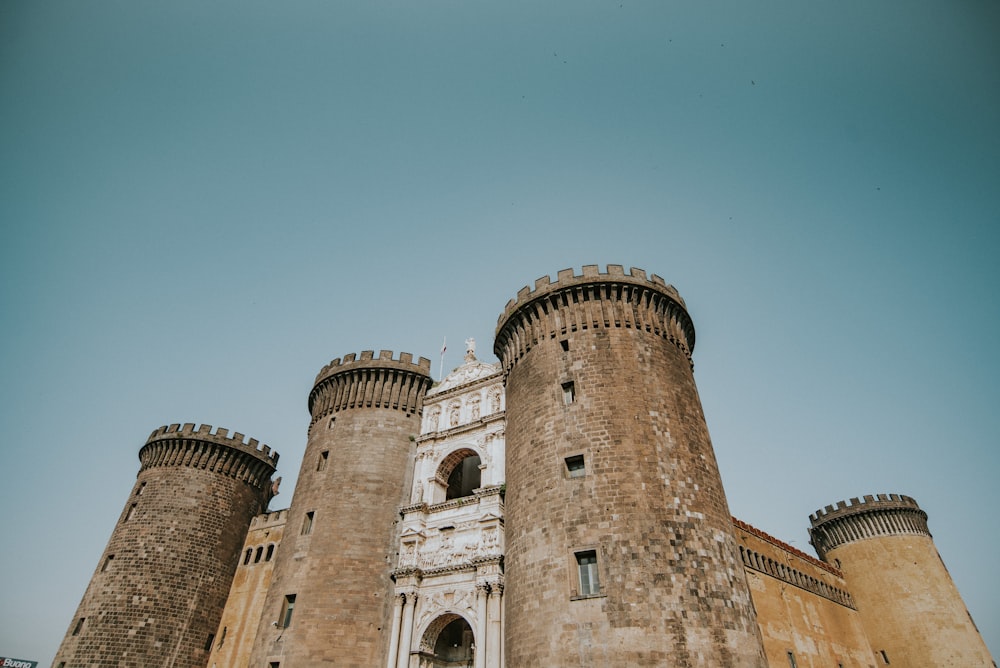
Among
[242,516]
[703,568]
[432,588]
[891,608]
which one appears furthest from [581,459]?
[891,608]

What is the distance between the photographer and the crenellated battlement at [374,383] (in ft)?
109

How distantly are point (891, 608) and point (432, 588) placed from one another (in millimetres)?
Answer: 33573

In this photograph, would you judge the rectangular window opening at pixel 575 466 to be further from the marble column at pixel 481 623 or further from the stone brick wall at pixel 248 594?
the stone brick wall at pixel 248 594

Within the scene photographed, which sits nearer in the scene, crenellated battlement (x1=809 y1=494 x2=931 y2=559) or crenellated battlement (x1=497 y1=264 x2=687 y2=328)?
crenellated battlement (x1=497 y1=264 x2=687 y2=328)

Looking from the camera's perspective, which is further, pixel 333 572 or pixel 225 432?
pixel 225 432

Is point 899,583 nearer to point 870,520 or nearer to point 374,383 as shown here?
point 870,520

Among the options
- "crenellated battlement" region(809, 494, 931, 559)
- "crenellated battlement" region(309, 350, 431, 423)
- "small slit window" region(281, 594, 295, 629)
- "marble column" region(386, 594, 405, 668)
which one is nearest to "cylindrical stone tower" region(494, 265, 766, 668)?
"marble column" region(386, 594, 405, 668)

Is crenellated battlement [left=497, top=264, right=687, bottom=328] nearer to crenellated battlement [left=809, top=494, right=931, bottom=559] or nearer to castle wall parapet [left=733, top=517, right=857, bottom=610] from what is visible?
castle wall parapet [left=733, top=517, right=857, bottom=610]

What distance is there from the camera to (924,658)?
37.7 metres

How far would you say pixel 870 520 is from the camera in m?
43.3

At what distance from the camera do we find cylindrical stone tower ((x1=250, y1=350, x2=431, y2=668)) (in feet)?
85.0

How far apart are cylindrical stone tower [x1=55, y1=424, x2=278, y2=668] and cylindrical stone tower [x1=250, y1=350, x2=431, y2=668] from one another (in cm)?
705

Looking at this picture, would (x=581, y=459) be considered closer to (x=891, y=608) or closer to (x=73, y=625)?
(x=73, y=625)

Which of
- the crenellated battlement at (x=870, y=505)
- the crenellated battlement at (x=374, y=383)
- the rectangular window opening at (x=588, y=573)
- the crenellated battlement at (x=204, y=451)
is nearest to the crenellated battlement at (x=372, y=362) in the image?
the crenellated battlement at (x=374, y=383)
